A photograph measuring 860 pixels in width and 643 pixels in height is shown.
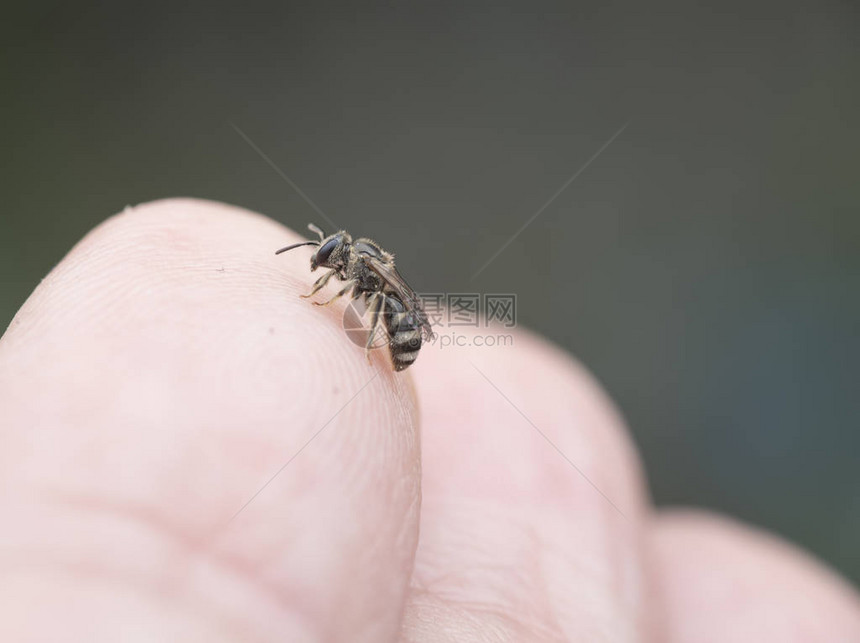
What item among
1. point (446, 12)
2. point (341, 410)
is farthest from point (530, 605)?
point (446, 12)

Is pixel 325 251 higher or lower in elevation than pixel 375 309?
higher

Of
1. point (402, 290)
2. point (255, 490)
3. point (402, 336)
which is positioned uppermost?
point (402, 290)

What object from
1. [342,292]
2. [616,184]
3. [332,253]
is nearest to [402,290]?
[342,292]

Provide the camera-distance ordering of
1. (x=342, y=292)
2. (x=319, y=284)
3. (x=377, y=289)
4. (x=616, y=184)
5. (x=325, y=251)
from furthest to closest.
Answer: (x=616, y=184) < (x=377, y=289) < (x=325, y=251) < (x=342, y=292) < (x=319, y=284)

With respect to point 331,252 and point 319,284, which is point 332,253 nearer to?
Answer: point 331,252

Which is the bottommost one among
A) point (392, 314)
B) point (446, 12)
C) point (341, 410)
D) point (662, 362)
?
point (341, 410)

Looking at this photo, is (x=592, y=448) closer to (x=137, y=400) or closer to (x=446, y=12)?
(x=137, y=400)

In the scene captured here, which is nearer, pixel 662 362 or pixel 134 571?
pixel 134 571
